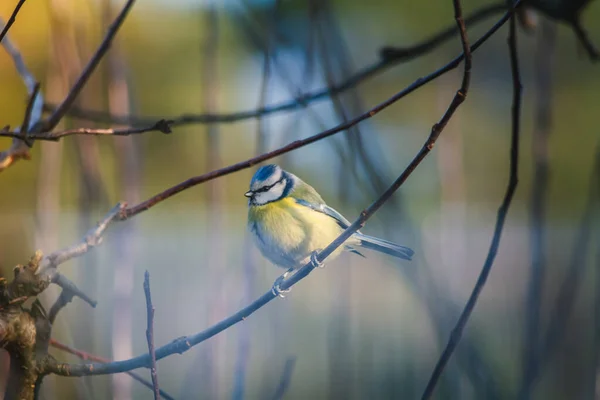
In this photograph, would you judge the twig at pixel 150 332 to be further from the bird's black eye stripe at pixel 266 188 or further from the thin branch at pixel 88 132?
the bird's black eye stripe at pixel 266 188

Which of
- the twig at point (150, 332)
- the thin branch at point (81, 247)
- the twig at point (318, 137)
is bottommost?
the twig at point (150, 332)

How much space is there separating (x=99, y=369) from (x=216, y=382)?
0.51 meters

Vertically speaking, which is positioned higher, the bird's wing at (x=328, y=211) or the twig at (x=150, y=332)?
the bird's wing at (x=328, y=211)

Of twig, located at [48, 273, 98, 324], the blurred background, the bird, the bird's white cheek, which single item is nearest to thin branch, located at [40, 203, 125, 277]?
twig, located at [48, 273, 98, 324]

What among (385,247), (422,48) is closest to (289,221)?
(385,247)

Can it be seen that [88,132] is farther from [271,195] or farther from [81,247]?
[271,195]

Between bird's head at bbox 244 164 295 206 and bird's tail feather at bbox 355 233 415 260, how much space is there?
0.44 feet

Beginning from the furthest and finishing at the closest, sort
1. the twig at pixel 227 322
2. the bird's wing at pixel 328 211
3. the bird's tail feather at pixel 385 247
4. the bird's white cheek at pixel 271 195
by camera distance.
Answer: the bird's white cheek at pixel 271 195 < the bird's wing at pixel 328 211 < the bird's tail feather at pixel 385 247 < the twig at pixel 227 322

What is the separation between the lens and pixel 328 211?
801mm

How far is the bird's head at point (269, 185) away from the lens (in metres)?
0.80

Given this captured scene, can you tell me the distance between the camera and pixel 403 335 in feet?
7.25

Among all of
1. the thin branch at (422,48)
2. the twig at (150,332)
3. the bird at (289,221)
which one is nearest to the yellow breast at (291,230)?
the bird at (289,221)

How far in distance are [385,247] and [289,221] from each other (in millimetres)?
229

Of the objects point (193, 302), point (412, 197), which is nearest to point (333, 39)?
point (412, 197)
